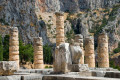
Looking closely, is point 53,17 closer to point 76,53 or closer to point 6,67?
point 76,53

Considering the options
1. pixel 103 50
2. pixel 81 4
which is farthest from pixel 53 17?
pixel 103 50

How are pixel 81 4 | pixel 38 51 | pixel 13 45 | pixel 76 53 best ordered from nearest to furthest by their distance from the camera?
pixel 76 53
pixel 13 45
pixel 38 51
pixel 81 4

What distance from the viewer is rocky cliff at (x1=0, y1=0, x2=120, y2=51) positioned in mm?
68900

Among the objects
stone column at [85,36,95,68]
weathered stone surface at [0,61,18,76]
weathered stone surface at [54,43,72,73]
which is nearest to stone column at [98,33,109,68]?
stone column at [85,36,95,68]

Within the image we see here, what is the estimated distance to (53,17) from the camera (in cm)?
9869

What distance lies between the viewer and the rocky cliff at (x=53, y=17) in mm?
68900

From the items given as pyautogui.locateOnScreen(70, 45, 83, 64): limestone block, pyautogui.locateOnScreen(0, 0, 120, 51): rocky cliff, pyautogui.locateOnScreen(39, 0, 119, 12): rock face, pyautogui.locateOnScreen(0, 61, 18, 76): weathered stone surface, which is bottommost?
pyautogui.locateOnScreen(0, 61, 18, 76): weathered stone surface

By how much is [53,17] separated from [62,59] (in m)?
86.4

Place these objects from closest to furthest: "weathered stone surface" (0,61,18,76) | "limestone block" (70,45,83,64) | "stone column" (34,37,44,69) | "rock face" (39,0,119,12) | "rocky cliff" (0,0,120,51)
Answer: "weathered stone surface" (0,61,18,76) < "limestone block" (70,45,83,64) < "stone column" (34,37,44,69) < "rocky cliff" (0,0,120,51) < "rock face" (39,0,119,12)

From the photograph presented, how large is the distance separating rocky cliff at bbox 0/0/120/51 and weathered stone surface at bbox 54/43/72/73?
4788 centimetres

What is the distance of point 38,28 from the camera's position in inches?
3041

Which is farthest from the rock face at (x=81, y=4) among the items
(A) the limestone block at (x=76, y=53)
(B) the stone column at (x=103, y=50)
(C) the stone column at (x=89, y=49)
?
(A) the limestone block at (x=76, y=53)

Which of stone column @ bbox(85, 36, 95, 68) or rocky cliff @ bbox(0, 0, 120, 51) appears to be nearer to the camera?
stone column @ bbox(85, 36, 95, 68)

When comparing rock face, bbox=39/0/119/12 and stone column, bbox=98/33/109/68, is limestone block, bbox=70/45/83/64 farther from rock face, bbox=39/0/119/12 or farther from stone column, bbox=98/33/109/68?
→ rock face, bbox=39/0/119/12
